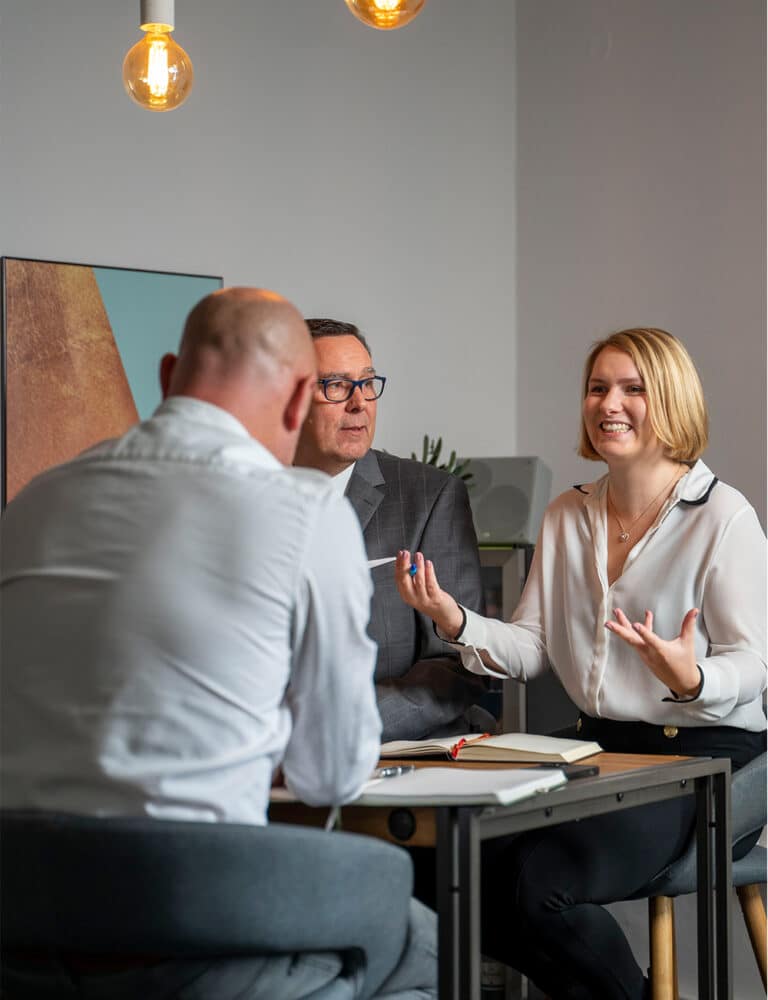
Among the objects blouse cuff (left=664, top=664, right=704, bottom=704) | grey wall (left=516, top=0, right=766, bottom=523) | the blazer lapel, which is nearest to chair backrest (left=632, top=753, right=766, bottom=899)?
blouse cuff (left=664, top=664, right=704, bottom=704)

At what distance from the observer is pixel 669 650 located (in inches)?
92.7

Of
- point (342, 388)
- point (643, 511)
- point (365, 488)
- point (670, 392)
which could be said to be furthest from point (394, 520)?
point (670, 392)

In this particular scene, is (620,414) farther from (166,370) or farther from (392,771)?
(166,370)

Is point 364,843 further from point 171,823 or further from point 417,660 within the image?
point 417,660

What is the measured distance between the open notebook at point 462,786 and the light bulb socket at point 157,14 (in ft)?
5.76

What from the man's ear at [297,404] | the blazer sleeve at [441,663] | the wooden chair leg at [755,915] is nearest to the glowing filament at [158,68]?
the blazer sleeve at [441,663]

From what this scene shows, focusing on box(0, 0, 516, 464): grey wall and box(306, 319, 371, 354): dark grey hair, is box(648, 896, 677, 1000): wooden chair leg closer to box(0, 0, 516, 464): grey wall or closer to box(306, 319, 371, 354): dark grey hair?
box(306, 319, 371, 354): dark grey hair

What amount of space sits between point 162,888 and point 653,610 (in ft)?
4.99

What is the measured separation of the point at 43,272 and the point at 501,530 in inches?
69.3

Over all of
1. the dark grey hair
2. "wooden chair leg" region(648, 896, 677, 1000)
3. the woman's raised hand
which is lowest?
"wooden chair leg" region(648, 896, 677, 1000)

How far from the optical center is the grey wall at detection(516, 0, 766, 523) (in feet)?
14.3

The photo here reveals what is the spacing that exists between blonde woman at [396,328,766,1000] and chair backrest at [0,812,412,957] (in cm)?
99

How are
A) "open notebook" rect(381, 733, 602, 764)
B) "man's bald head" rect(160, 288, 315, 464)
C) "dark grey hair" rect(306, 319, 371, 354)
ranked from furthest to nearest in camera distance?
"dark grey hair" rect(306, 319, 371, 354) → "open notebook" rect(381, 733, 602, 764) → "man's bald head" rect(160, 288, 315, 464)

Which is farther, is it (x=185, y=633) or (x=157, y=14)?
(x=157, y=14)
